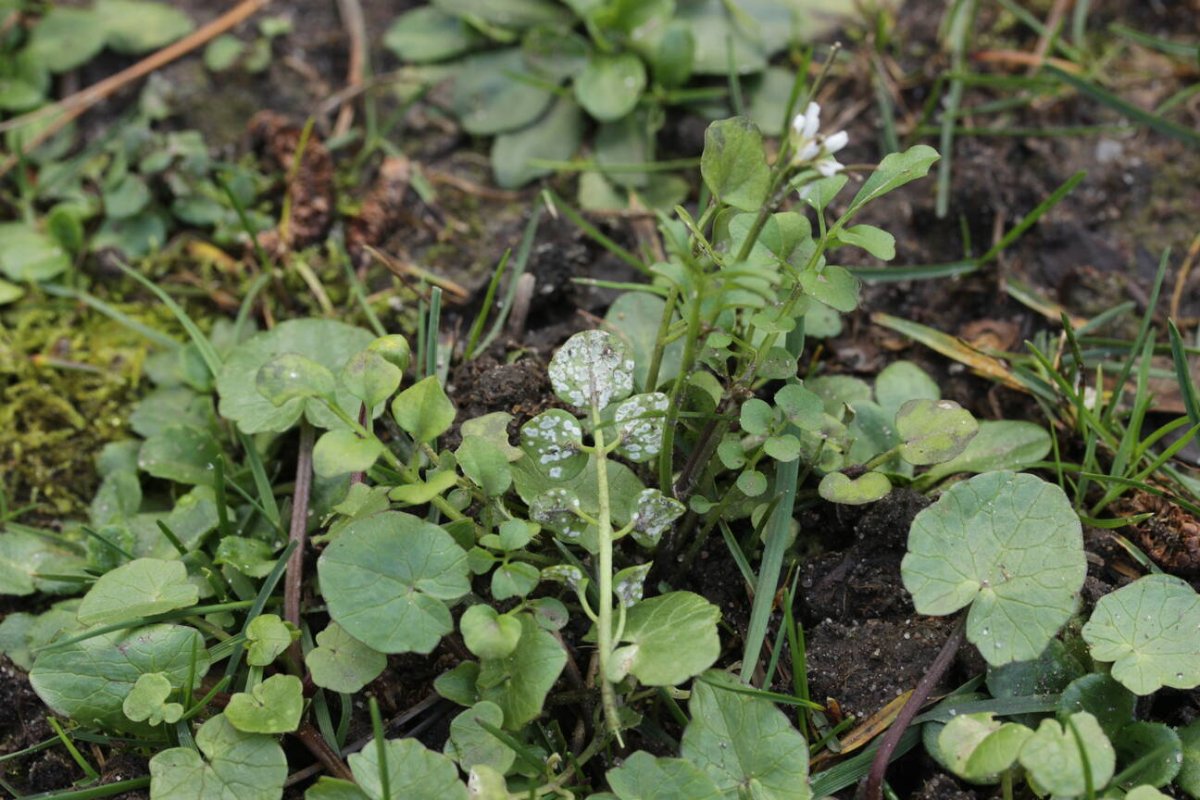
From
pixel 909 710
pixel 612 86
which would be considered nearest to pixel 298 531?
pixel 909 710

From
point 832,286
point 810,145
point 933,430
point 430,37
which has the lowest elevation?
point 933,430

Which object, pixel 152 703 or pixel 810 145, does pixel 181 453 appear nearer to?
pixel 152 703

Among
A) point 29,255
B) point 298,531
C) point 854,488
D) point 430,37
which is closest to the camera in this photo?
point 854,488

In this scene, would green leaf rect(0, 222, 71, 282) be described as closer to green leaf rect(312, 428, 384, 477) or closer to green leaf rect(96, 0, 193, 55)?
green leaf rect(96, 0, 193, 55)

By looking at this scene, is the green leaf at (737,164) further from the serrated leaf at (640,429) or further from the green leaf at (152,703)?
the green leaf at (152,703)

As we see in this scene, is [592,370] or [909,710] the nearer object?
[909,710]

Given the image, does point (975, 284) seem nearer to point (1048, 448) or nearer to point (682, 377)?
point (1048, 448)
